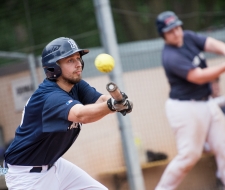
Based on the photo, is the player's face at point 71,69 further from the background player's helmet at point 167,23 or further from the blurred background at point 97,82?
the blurred background at point 97,82

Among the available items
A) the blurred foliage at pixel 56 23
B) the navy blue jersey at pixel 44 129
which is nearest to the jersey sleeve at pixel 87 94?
the navy blue jersey at pixel 44 129

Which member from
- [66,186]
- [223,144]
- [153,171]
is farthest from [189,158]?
[66,186]

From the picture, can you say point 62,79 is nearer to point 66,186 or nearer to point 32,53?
point 66,186

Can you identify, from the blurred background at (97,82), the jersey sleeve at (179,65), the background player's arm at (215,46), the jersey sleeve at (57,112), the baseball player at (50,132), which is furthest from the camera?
the blurred background at (97,82)

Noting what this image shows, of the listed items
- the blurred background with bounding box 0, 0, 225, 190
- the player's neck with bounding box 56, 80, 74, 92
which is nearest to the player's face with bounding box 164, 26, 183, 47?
the blurred background with bounding box 0, 0, 225, 190

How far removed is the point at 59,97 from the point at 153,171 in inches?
154

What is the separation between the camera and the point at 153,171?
8375 millimetres

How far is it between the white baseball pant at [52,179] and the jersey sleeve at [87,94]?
578 mm

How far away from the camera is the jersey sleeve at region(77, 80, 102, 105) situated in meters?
5.34

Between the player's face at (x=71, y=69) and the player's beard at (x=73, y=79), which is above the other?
the player's face at (x=71, y=69)

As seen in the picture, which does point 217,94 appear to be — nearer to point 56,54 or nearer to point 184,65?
point 184,65

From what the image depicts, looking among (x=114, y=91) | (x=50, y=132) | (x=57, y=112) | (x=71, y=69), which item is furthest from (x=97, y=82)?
(x=114, y=91)

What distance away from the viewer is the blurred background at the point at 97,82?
8180 mm

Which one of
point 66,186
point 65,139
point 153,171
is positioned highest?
point 65,139
